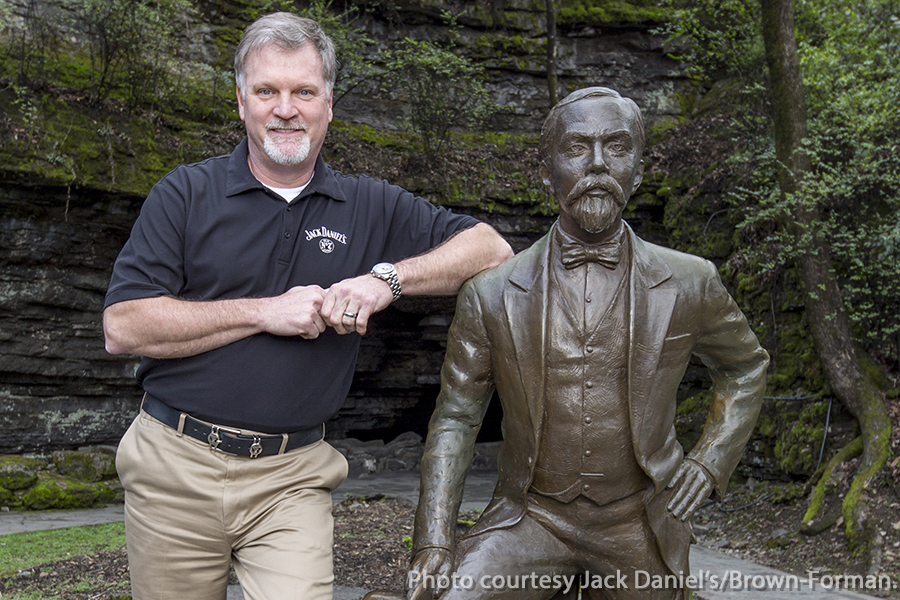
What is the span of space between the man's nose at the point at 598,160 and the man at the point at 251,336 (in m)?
0.50

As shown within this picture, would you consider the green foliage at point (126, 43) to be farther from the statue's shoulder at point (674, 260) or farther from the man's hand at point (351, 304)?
the statue's shoulder at point (674, 260)

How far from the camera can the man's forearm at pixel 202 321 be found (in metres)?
2.03

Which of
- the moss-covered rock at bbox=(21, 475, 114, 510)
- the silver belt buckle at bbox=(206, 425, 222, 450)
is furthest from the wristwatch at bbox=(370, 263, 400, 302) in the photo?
the moss-covered rock at bbox=(21, 475, 114, 510)

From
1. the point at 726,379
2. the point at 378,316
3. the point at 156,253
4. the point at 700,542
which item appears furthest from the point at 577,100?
the point at 378,316

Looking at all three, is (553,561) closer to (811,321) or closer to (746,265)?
(811,321)

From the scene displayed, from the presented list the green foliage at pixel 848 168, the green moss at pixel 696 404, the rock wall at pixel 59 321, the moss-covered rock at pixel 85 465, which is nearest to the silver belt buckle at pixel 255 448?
the green foliage at pixel 848 168

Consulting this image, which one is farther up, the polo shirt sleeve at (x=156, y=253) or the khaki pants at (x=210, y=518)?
the polo shirt sleeve at (x=156, y=253)

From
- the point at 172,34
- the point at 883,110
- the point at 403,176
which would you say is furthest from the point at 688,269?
the point at 172,34

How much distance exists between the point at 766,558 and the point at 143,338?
5.01 m

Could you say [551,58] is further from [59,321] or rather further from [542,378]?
[542,378]

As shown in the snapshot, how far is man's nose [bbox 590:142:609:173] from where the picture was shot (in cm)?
212

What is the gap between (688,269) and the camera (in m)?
2.26

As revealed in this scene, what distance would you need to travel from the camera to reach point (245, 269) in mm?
2170

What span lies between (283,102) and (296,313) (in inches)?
24.7
